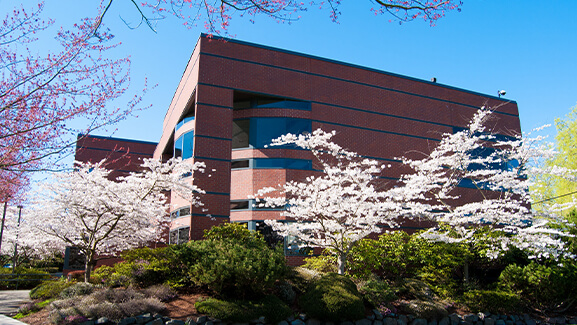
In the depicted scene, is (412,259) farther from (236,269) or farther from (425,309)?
(236,269)

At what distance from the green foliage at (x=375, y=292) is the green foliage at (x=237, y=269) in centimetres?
253

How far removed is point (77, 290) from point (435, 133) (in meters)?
18.4

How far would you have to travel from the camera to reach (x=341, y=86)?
19594mm

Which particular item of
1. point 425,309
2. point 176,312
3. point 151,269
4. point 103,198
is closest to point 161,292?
point 176,312

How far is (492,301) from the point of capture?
39.0 ft

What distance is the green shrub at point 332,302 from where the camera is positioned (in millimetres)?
9586

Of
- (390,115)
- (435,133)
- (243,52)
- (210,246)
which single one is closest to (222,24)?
(210,246)

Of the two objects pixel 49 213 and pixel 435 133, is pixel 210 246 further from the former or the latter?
pixel 435 133

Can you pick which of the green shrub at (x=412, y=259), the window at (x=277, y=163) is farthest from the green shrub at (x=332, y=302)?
the window at (x=277, y=163)

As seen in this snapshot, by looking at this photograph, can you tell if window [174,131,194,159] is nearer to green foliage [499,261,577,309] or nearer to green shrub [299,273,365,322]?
green shrub [299,273,365,322]

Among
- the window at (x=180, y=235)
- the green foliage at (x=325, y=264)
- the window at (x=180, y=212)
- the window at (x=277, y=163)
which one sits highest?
the window at (x=277, y=163)

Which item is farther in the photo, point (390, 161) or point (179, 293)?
point (390, 161)

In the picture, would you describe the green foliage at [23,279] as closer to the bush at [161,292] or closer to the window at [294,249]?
the bush at [161,292]

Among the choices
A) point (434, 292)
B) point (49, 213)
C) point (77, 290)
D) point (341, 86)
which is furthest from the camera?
point (341, 86)
